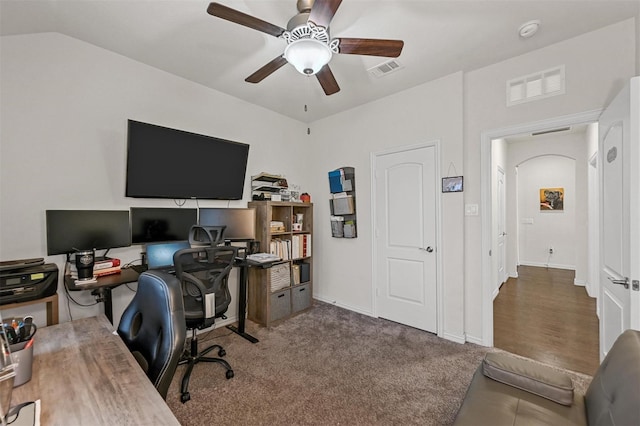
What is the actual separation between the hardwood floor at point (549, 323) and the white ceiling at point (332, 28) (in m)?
2.86

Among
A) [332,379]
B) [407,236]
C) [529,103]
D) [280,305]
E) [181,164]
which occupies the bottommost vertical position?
[332,379]

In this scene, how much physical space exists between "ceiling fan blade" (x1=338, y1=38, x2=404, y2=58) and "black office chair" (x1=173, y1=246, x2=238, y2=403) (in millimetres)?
1803

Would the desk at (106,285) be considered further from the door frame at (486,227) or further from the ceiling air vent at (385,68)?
the door frame at (486,227)

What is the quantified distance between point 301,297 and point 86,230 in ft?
8.00

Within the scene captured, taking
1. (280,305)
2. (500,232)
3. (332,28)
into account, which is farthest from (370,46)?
(500,232)

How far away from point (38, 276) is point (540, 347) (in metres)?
4.32

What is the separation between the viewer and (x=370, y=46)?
177 centimetres

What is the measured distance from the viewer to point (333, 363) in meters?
2.43

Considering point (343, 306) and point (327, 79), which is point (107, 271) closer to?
point (327, 79)


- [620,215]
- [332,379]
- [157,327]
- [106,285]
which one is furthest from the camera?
[332,379]

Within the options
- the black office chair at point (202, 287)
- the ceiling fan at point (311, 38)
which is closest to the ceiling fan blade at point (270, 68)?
the ceiling fan at point (311, 38)

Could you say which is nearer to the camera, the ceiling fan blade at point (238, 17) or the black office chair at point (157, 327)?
the black office chair at point (157, 327)

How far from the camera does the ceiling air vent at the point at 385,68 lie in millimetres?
2594

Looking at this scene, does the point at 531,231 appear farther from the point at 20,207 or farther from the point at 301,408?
the point at 20,207
